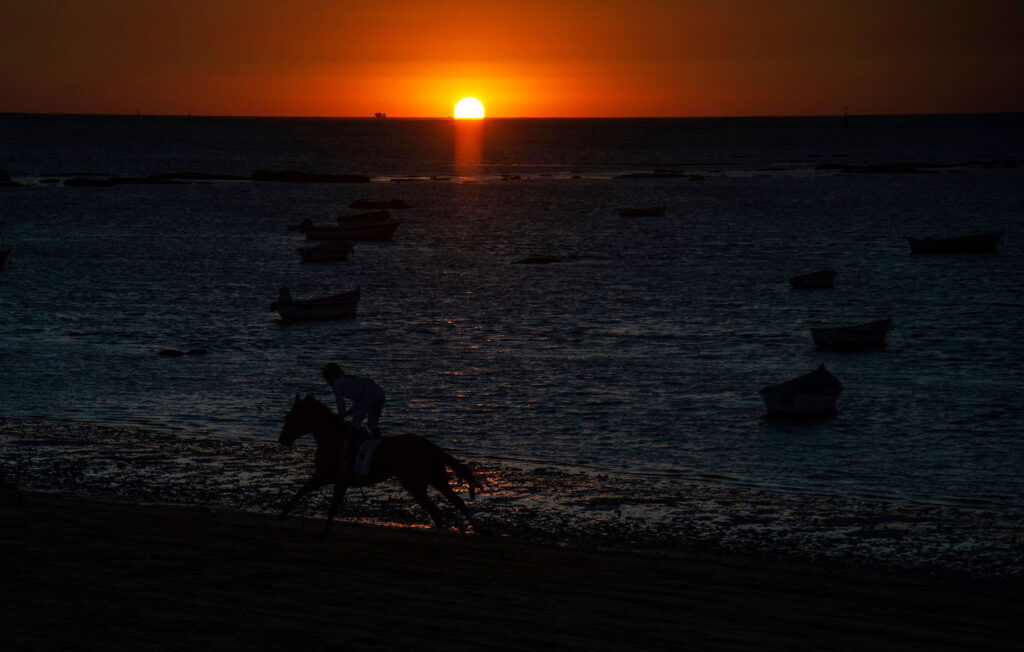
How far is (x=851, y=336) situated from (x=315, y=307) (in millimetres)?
18535

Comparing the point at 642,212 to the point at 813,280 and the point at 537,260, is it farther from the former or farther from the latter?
the point at 813,280

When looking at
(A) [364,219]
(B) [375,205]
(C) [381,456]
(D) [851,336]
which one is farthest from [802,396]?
(B) [375,205]

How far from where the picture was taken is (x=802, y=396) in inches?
978

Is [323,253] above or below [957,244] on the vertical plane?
below

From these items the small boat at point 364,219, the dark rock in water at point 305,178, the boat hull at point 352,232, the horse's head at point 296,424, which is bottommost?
the boat hull at point 352,232

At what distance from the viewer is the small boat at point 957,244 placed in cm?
6262

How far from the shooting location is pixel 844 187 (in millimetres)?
129625

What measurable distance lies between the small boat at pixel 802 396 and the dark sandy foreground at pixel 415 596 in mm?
10822

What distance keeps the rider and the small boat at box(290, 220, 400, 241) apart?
60.8m

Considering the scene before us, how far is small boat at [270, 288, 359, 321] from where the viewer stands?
39156mm

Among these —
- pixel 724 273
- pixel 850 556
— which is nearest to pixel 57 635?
pixel 850 556

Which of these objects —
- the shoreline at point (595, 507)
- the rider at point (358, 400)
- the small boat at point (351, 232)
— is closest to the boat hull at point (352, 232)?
the small boat at point (351, 232)

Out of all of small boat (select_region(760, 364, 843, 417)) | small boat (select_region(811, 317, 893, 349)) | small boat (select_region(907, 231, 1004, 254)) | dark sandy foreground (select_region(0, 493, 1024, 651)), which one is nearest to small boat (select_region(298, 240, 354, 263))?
small boat (select_region(907, 231, 1004, 254))

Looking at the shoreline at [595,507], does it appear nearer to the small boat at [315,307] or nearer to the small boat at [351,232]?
the small boat at [315,307]
